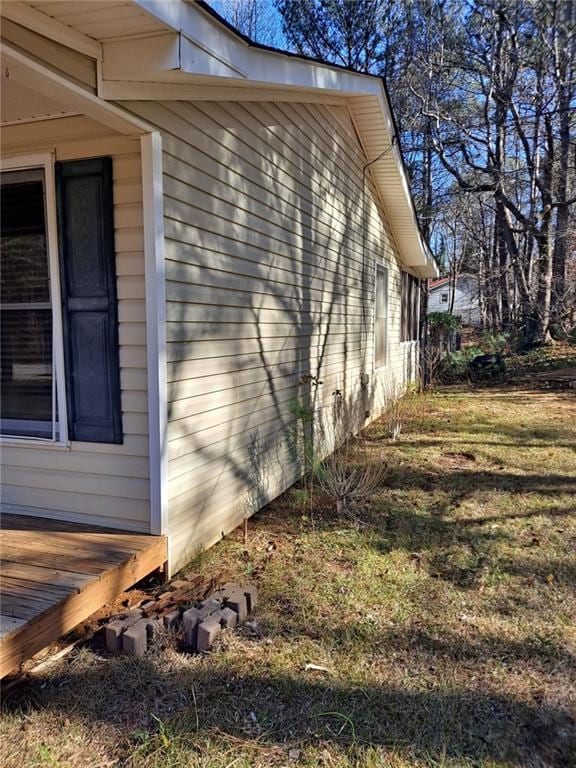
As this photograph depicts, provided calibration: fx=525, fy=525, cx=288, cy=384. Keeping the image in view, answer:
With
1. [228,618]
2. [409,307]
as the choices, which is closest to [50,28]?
[228,618]

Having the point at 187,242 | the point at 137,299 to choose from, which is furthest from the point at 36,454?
the point at 187,242

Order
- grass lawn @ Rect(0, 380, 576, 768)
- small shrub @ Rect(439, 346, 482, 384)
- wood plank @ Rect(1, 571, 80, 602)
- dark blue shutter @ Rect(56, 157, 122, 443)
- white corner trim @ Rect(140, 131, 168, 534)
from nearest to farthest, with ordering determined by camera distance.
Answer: grass lawn @ Rect(0, 380, 576, 768)
wood plank @ Rect(1, 571, 80, 602)
white corner trim @ Rect(140, 131, 168, 534)
dark blue shutter @ Rect(56, 157, 122, 443)
small shrub @ Rect(439, 346, 482, 384)

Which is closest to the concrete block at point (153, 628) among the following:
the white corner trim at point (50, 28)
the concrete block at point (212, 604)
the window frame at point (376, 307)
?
the concrete block at point (212, 604)

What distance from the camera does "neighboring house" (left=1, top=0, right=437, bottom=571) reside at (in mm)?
2473

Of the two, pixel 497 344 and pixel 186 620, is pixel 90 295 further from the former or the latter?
pixel 497 344

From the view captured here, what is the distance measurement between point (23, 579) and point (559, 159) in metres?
16.5

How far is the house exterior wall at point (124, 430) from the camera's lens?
2887mm

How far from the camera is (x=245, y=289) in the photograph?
3.98 m

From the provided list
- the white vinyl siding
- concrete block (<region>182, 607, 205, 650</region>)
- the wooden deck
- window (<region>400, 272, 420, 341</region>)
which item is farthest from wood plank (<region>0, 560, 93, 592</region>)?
window (<region>400, 272, 420, 341</region>)

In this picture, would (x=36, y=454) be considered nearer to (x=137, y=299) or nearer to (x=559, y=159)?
(x=137, y=299)

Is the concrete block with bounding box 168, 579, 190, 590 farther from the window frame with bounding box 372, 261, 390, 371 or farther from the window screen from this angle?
the window frame with bounding box 372, 261, 390, 371

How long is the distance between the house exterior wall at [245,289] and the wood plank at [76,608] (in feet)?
0.79

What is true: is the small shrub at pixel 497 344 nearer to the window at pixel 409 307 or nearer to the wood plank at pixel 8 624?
the window at pixel 409 307

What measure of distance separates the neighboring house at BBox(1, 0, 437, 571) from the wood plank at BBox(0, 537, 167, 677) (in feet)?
0.65
